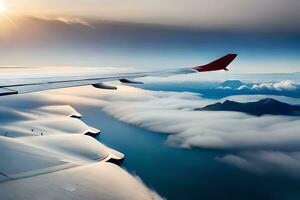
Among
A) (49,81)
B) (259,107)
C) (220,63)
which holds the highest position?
(220,63)

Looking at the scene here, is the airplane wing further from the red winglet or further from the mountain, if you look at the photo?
the mountain

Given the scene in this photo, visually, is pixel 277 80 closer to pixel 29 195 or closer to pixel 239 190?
pixel 239 190

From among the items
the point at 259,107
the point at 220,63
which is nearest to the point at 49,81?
the point at 220,63

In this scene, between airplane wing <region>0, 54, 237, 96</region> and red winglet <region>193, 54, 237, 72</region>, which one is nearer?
airplane wing <region>0, 54, 237, 96</region>

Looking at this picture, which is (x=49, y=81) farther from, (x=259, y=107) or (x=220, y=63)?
(x=259, y=107)

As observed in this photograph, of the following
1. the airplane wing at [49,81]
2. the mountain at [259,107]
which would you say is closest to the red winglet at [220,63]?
the airplane wing at [49,81]

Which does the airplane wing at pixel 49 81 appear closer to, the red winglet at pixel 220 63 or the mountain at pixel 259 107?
the red winglet at pixel 220 63

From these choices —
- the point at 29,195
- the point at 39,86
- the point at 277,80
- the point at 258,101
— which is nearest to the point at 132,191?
the point at 29,195

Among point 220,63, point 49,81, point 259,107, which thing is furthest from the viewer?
point 259,107

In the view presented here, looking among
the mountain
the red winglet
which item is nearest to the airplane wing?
the red winglet
